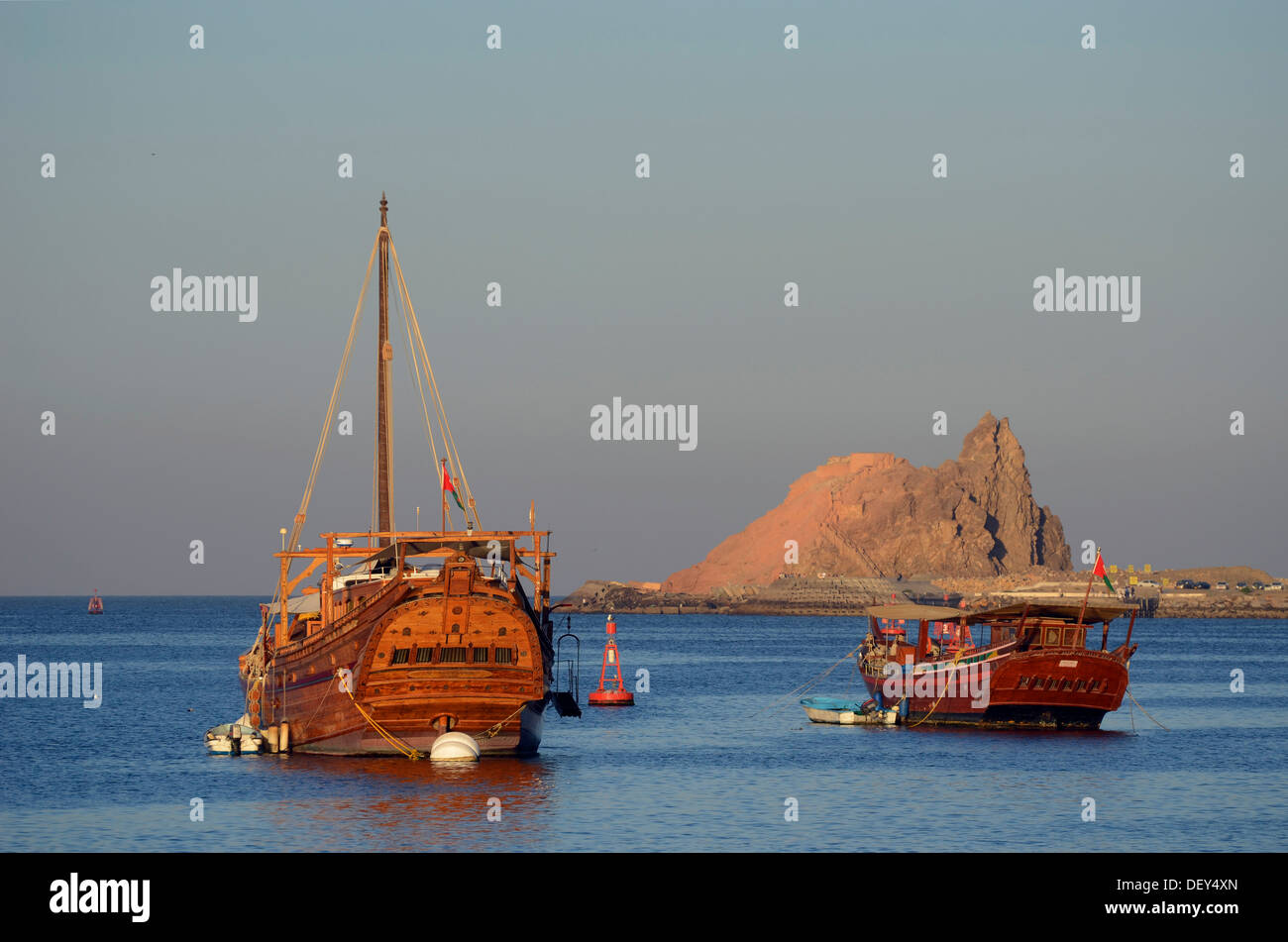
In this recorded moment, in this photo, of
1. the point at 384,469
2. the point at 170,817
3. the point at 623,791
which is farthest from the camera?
the point at 384,469

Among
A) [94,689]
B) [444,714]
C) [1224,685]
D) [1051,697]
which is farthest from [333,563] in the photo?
[1224,685]

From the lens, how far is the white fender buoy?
49688 millimetres

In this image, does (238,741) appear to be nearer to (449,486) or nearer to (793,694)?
(449,486)

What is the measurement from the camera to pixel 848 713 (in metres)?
75.9

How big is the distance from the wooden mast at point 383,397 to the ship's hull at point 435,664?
16.8 metres

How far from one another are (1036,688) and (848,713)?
33.1 feet
